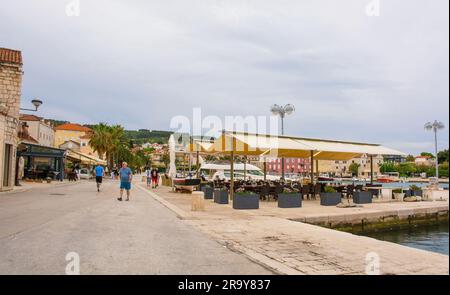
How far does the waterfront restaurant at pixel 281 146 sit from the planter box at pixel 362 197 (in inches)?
99.4

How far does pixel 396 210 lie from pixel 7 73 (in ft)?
78.2

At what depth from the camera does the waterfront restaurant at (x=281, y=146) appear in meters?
16.6

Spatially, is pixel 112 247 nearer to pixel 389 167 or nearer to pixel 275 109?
pixel 275 109

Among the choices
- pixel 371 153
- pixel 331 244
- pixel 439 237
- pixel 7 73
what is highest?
pixel 7 73

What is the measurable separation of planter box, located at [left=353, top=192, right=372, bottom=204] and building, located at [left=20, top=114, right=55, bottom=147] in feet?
169

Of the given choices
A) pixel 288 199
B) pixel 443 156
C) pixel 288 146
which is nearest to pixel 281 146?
pixel 288 146

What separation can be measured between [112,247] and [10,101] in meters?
20.9

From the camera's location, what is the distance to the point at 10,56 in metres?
23.7

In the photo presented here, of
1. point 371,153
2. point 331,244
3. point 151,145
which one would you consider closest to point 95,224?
point 331,244

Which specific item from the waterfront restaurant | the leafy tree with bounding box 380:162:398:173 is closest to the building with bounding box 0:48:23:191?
the waterfront restaurant

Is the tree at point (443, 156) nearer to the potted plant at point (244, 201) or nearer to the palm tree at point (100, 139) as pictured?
the potted plant at point (244, 201)

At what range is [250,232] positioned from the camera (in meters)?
8.94

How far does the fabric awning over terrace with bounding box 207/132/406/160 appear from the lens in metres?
16.5
